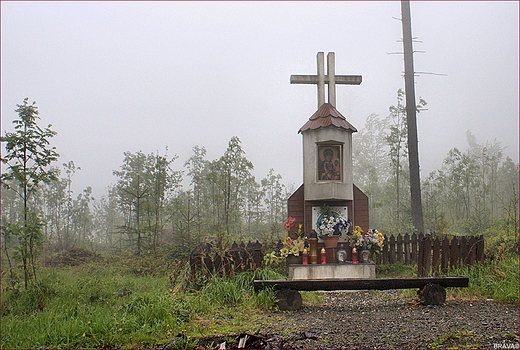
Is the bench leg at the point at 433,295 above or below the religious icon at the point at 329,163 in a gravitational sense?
below

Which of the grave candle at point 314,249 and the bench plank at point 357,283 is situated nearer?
the bench plank at point 357,283

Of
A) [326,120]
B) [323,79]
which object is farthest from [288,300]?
[323,79]

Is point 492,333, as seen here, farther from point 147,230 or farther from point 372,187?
point 372,187

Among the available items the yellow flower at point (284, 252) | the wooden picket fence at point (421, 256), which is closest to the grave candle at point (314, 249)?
the yellow flower at point (284, 252)

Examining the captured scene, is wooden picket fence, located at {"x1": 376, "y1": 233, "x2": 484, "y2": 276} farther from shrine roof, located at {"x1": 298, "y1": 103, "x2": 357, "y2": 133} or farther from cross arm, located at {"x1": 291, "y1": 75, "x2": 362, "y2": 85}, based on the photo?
cross arm, located at {"x1": 291, "y1": 75, "x2": 362, "y2": 85}

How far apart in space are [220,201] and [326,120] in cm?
602

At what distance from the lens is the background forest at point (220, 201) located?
10.4 meters

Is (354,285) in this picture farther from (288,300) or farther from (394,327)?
(394,327)

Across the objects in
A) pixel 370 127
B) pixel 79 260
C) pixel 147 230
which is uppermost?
pixel 370 127

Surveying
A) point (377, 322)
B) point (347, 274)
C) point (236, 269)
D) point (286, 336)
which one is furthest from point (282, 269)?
point (286, 336)

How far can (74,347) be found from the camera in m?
3.86

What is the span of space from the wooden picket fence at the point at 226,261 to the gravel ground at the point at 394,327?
130 cm

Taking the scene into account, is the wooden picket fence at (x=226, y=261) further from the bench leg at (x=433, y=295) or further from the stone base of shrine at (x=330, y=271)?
the bench leg at (x=433, y=295)

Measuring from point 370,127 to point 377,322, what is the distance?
35.1 metres
